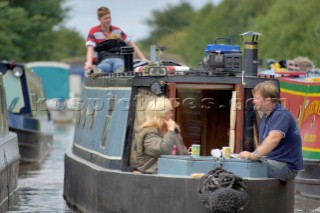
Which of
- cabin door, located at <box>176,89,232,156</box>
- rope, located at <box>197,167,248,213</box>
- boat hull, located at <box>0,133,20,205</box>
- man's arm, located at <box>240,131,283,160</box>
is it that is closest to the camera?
rope, located at <box>197,167,248,213</box>

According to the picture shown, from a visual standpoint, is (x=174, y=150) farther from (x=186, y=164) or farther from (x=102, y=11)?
(x=102, y=11)

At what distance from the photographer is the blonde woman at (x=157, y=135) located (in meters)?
12.3

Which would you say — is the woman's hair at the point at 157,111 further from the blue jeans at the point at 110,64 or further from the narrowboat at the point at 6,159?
the blue jeans at the point at 110,64

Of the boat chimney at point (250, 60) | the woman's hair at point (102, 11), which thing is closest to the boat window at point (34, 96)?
the woman's hair at point (102, 11)

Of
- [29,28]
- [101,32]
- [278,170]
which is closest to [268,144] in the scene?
[278,170]

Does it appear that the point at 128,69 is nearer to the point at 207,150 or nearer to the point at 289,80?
the point at 207,150

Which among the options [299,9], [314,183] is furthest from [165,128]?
[299,9]

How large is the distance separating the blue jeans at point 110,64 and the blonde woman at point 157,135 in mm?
4119

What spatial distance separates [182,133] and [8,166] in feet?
10.0

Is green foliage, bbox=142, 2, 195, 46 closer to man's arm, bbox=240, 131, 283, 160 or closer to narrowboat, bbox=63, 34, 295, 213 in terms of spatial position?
narrowboat, bbox=63, 34, 295, 213

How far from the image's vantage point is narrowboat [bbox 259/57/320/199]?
17.6 meters

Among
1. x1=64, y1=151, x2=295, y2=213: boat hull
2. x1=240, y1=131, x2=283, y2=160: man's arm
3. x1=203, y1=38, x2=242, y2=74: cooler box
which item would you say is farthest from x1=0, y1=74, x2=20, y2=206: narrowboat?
x1=240, y1=131, x2=283, y2=160: man's arm

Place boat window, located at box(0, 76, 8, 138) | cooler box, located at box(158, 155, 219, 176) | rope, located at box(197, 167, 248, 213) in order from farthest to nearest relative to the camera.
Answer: boat window, located at box(0, 76, 8, 138) → cooler box, located at box(158, 155, 219, 176) → rope, located at box(197, 167, 248, 213)

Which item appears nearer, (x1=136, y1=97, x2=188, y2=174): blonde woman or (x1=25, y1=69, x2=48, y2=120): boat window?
(x1=136, y1=97, x2=188, y2=174): blonde woman
